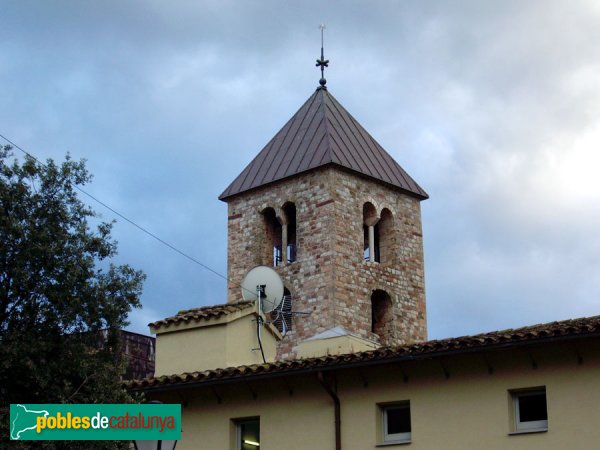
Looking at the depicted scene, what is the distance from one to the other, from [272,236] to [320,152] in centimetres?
388

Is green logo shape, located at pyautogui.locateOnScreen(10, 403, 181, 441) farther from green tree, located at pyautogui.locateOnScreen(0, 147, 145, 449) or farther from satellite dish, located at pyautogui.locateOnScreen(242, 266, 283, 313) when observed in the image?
satellite dish, located at pyautogui.locateOnScreen(242, 266, 283, 313)

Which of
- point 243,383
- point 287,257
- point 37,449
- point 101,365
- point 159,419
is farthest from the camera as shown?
point 287,257

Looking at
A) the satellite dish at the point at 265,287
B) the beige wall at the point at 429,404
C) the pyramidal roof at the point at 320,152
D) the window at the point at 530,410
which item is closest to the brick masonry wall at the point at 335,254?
the pyramidal roof at the point at 320,152

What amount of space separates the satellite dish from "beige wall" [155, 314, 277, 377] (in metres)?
3.99

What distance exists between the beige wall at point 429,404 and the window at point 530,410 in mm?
232

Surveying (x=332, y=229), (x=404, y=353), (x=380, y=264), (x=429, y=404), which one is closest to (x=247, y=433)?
(x=429, y=404)

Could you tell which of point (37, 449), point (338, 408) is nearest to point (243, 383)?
point (338, 408)

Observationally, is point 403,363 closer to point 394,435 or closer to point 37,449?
point 394,435

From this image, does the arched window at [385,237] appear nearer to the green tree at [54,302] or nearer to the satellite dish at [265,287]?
the satellite dish at [265,287]

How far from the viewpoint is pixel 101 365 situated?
71.3ft

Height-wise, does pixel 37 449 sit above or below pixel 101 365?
below

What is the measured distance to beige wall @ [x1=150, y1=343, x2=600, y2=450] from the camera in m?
21.6

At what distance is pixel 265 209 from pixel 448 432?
26.0 meters

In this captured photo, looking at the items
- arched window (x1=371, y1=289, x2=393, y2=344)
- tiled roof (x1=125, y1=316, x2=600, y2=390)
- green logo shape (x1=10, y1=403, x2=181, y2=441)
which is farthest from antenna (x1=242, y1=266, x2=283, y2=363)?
arched window (x1=371, y1=289, x2=393, y2=344)
